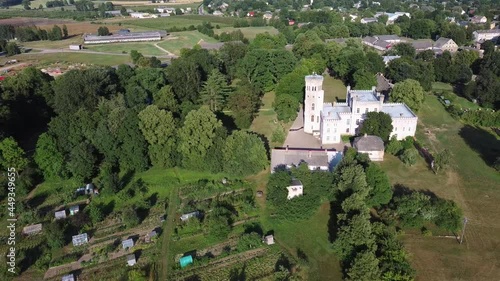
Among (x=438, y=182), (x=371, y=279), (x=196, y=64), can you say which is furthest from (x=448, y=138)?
(x=196, y=64)

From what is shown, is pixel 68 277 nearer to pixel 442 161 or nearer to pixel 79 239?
pixel 79 239

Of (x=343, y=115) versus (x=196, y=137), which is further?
(x=343, y=115)

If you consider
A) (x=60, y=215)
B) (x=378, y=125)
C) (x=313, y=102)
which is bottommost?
(x=60, y=215)

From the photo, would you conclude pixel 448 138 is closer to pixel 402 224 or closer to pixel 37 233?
pixel 402 224

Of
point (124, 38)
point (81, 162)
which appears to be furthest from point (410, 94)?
point (124, 38)

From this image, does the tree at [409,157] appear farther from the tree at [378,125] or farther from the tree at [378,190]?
the tree at [378,190]

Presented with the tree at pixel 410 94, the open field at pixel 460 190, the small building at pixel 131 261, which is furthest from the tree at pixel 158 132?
the tree at pixel 410 94

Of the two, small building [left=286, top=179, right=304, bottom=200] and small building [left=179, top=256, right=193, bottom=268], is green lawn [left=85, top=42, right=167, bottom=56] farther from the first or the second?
small building [left=179, top=256, right=193, bottom=268]
